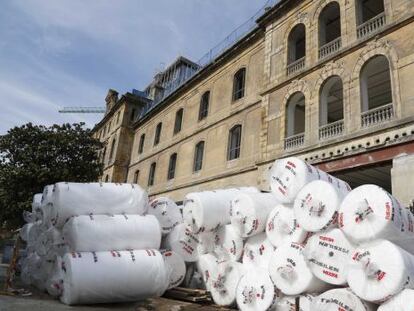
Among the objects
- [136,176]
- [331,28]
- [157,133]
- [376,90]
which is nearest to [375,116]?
[376,90]

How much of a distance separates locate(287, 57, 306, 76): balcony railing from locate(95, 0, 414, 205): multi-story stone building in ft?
0.13

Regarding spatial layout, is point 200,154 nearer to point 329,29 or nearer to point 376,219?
point 329,29

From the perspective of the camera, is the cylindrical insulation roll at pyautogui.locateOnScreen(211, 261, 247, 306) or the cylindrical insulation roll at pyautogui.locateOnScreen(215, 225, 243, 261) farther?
the cylindrical insulation roll at pyautogui.locateOnScreen(215, 225, 243, 261)

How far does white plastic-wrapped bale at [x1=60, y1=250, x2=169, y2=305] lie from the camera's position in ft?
19.4

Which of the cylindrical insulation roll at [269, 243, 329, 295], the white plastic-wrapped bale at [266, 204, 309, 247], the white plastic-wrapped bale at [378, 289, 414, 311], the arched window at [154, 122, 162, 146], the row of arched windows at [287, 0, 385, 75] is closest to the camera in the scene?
the white plastic-wrapped bale at [378, 289, 414, 311]

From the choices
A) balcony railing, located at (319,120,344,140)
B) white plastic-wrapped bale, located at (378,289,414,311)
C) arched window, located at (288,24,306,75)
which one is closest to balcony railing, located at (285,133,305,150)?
balcony railing, located at (319,120,344,140)

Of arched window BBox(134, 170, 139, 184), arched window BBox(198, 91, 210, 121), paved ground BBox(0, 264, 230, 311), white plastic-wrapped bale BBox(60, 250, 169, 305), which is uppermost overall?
arched window BBox(198, 91, 210, 121)

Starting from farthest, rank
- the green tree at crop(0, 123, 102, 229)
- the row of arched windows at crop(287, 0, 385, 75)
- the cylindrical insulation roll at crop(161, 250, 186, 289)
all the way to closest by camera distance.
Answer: the green tree at crop(0, 123, 102, 229)
the row of arched windows at crop(287, 0, 385, 75)
the cylindrical insulation roll at crop(161, 250, 186, 289)

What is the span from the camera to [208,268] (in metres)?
7.01

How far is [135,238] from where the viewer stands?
6723mm

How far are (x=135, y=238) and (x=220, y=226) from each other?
5.48ft

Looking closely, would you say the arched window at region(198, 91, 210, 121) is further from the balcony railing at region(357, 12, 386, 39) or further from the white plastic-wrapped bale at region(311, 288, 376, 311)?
the white plastic-wrapped bale at region(311, 288, 376, 311)

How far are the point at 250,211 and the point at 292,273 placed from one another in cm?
145

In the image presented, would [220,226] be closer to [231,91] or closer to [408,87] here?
[408,87]
